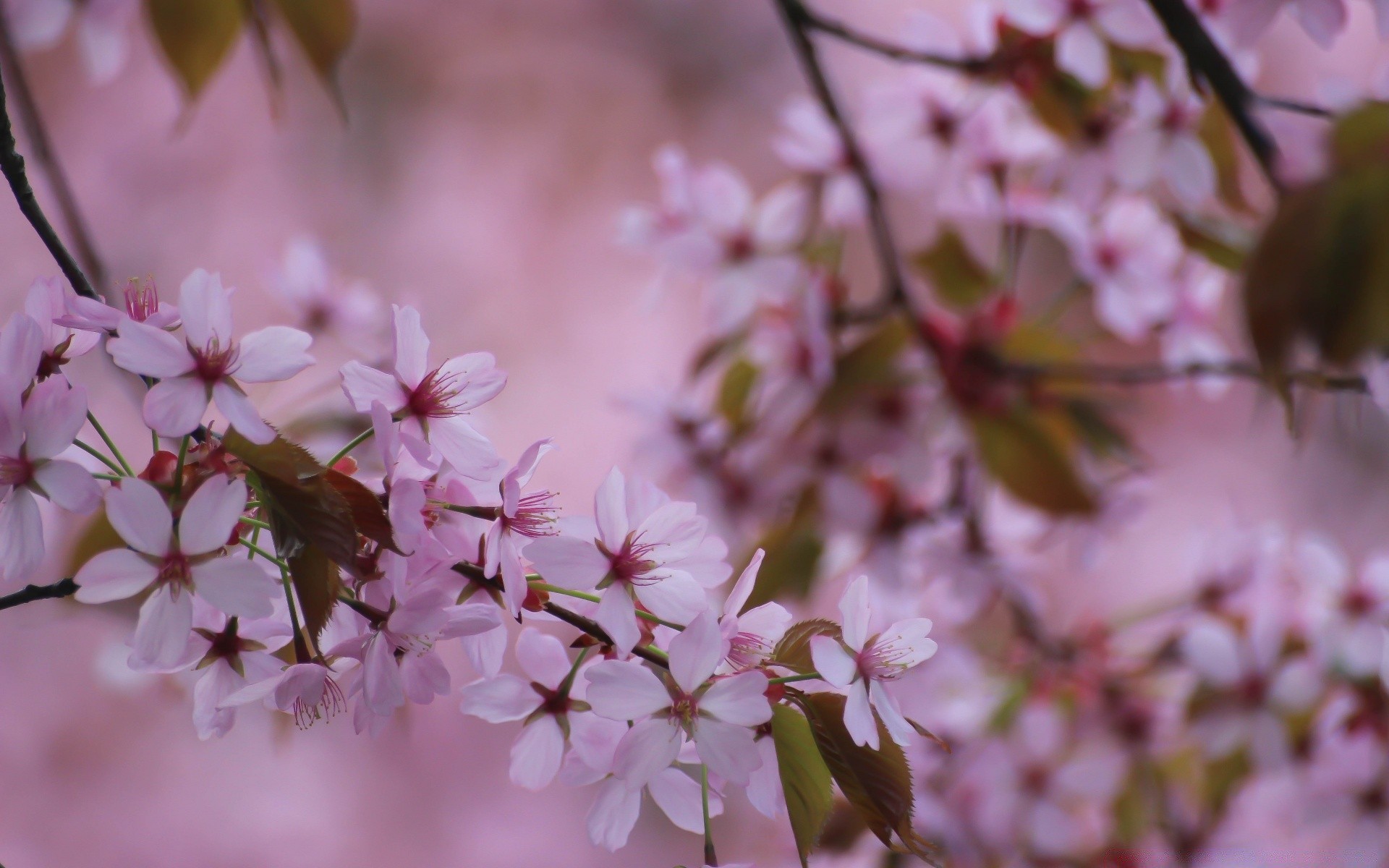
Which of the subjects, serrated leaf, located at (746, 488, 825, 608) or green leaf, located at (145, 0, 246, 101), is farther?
serrated leaf, located at (746, 488, 825, 608)

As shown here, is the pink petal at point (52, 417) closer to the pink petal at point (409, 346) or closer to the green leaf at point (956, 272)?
the pink petal at point (409, 346)

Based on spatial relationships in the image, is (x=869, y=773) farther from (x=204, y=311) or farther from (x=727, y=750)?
(x=204, y=311)

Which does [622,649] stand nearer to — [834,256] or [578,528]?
[578,528]

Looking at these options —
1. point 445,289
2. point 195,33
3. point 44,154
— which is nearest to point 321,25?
point 195,33

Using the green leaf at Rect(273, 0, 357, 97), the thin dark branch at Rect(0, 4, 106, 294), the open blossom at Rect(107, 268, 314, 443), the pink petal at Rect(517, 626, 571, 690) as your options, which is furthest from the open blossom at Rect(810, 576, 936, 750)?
the thin dark branch at Rect(0, 4, 106, 294)

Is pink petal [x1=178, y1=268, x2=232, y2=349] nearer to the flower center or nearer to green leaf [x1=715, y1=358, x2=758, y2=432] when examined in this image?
the flower center

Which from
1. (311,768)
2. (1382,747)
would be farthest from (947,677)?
(311,768)
